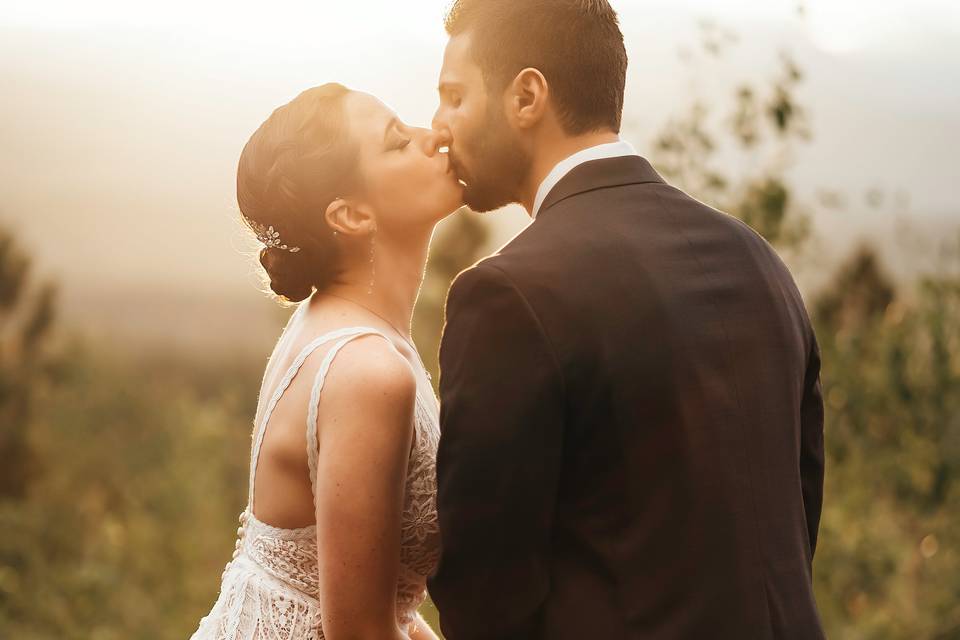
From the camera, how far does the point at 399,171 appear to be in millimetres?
2654

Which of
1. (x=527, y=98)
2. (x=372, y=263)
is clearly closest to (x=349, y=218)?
(x=372, y=263)

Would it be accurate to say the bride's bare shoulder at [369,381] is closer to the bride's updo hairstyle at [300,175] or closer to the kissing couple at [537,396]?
the kissing couple at [537,396]

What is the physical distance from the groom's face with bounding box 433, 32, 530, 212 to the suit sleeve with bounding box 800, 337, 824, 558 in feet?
2.43

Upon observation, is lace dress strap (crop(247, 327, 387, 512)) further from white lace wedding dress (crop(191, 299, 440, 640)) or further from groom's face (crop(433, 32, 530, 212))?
groom's face (crop(433, 32, 530, 212))

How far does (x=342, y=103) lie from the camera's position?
2678 mm

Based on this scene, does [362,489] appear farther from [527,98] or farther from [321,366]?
[527,98]

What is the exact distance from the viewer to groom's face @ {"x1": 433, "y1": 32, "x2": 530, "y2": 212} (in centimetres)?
235

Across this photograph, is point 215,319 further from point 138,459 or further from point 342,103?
point 342,103

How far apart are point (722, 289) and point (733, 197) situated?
4.62 meters

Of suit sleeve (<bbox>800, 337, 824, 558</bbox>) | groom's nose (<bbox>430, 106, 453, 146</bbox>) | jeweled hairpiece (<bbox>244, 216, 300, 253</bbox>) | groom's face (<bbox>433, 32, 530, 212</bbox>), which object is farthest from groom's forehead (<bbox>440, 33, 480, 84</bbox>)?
suit sleeve (<bbox>800, 337, 824, 558</bbox>)

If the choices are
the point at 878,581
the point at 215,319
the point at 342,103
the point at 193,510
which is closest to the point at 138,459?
the point at 193,510

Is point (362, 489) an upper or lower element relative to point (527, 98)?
lower

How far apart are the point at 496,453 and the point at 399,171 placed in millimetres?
978

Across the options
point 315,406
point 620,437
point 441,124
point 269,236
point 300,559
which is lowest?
point 300,559
